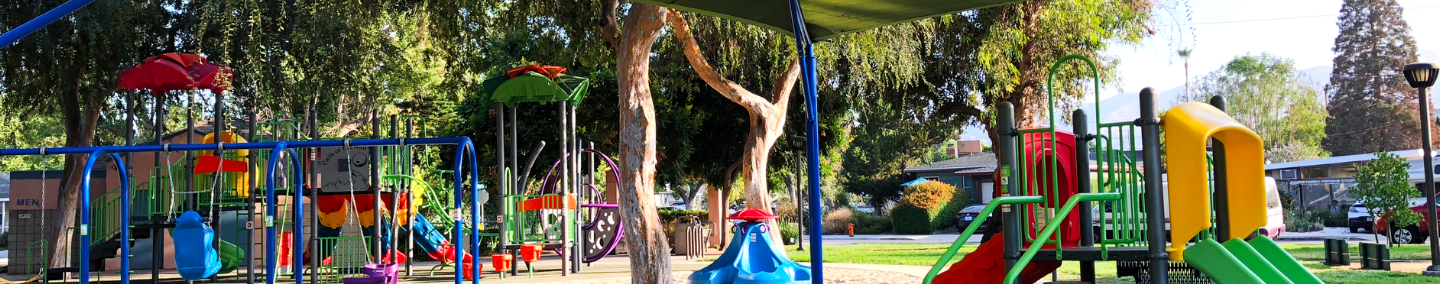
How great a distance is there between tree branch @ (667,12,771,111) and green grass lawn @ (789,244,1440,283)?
4.02 metres

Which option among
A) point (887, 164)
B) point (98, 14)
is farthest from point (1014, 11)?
point (887, 164)

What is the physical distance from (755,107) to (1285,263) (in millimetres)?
10518

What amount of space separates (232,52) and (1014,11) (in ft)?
37.7

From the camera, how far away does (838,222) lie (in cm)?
3934

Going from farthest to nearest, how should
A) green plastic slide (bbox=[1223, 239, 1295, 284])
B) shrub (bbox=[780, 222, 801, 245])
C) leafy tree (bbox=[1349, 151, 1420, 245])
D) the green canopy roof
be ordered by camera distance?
shrub (bbox=[780, 222, 801, 245]) < leafy tree (bbox=[1349, 151, 1420, 245]) < the green canopy roof < green plastic slide (bbox=[1223, 239, 1295, 284])

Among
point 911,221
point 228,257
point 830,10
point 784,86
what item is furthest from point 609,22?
point 911,221

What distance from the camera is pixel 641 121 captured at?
12031 millimetres

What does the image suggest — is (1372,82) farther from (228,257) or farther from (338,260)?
(228,257)

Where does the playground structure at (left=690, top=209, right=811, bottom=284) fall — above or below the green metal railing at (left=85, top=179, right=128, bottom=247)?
below

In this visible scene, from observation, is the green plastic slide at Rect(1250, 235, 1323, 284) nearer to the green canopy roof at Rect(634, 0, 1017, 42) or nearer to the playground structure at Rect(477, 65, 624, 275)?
the green canopy roof at Rect(634, 0, 1017, 42)

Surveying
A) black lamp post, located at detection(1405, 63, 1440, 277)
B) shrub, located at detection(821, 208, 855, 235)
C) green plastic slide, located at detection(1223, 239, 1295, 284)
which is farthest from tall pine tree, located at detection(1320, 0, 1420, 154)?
green plastic slide, located at detection(1223, 239, 1295, 284)

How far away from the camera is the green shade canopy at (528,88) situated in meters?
14.7

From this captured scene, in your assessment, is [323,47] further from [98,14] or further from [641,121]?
[641,121]

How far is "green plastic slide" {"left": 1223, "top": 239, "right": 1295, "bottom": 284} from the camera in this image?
6504mm
